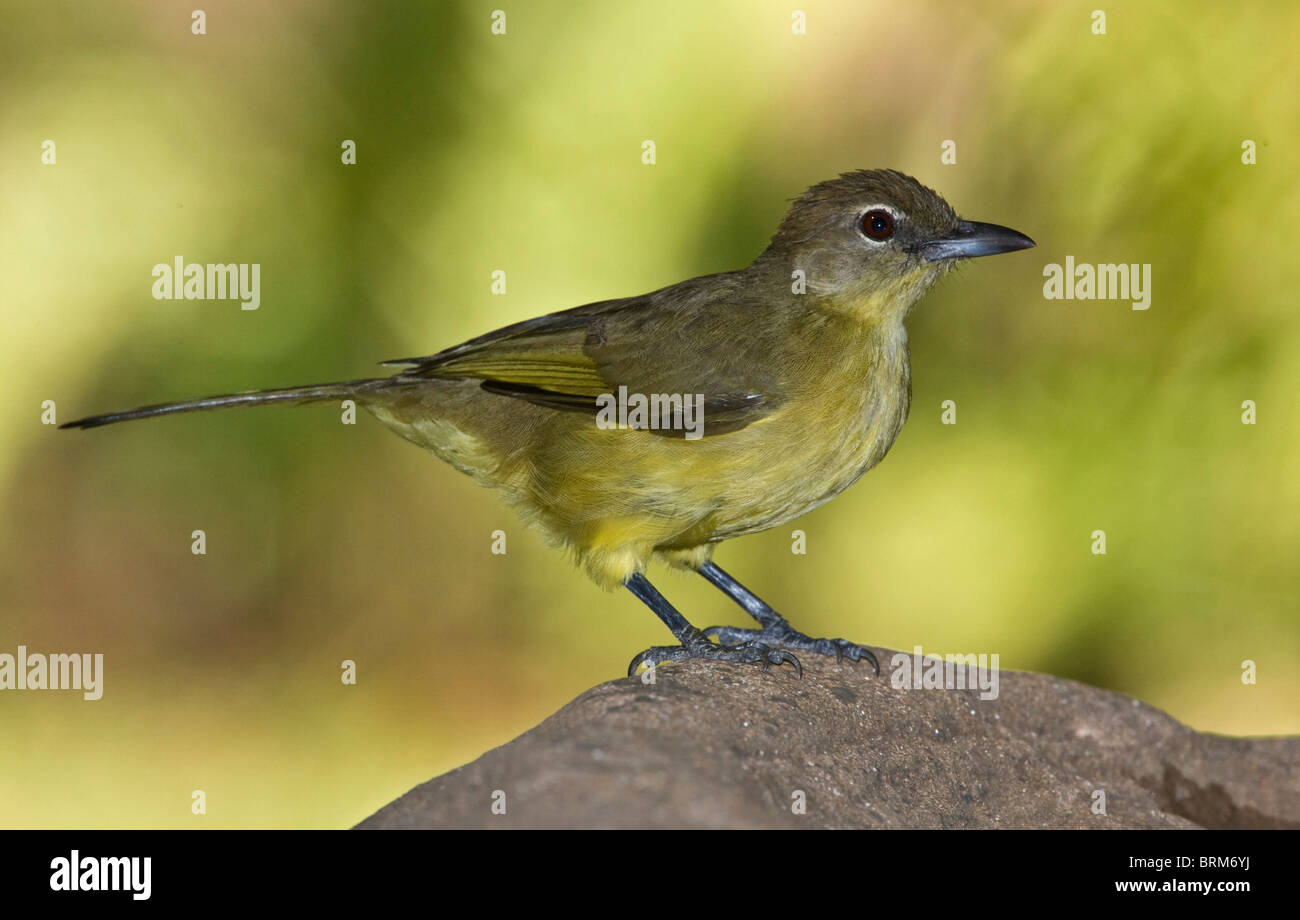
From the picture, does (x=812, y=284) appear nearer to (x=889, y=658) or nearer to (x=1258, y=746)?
(x=889, y=658)

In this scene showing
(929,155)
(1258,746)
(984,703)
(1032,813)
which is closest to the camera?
(1032,813)

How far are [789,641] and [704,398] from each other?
1092 mm

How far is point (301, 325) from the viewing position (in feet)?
22.0

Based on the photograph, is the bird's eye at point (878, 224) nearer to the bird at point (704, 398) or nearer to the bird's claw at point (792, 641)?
the bird at point (704, 398)

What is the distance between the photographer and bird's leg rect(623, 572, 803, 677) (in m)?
4.39

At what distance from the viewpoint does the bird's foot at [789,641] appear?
15.8 ft

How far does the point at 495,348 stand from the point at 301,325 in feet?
7.23

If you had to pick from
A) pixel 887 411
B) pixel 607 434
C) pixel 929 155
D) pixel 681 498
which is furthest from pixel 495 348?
pixel 929 155

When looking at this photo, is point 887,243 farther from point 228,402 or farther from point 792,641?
point 228,402

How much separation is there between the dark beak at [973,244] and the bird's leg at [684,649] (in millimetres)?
1543

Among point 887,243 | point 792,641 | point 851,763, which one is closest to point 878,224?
point 887,243

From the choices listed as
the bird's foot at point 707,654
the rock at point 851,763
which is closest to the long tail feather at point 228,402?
the bird's foot at point 707,654

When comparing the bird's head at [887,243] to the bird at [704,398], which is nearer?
the bird at [704,398]

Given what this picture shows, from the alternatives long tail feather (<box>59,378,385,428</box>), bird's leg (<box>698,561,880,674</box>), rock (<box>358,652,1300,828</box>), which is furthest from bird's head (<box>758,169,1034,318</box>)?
long tail feather (<box>59,378,385,428</box>)
